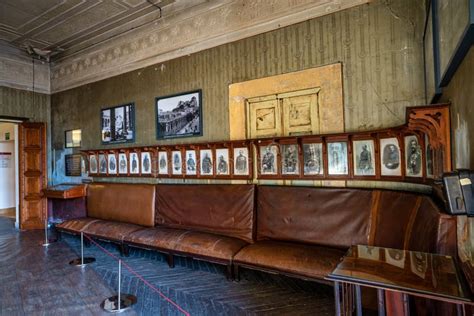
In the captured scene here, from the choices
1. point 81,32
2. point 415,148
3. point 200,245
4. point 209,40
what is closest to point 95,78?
point 81,32

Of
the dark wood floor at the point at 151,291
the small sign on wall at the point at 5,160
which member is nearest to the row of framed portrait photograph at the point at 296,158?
the dark wood floor at the point at 151,291

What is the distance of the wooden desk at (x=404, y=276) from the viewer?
1285 mm

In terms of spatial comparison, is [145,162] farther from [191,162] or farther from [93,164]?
[93,164]

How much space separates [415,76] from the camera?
9.89 ft

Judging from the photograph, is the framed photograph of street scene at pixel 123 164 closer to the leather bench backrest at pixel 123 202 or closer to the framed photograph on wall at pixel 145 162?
Result: the leather bench backrest at pixel 123 202

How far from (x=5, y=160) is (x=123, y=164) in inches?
276

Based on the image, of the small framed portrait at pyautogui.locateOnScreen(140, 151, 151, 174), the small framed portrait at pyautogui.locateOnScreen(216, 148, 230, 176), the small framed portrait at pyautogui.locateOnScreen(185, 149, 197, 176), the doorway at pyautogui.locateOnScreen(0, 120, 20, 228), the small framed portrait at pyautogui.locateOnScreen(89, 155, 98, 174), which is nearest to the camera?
the small framed portrait at pyautogui.locateOnScreen(216, 148, 230, 176)

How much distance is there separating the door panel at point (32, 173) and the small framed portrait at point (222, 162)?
16.8 ft

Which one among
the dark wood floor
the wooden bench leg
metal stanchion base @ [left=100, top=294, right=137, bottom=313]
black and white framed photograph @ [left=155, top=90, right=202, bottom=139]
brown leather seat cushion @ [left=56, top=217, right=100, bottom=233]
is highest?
black and white framed photograph @ [left=155, top=90, right=202, bottom=139]

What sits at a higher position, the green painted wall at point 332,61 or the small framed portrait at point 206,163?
the green painted wall at point 332,61

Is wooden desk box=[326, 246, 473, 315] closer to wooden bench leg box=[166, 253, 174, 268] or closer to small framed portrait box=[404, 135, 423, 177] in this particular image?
small framed portrait box=[404, 135, 423, 177]

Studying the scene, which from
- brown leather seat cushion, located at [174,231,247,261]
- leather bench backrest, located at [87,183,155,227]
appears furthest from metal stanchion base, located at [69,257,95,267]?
brown leather seat cushion, located at [174,231,247,261]

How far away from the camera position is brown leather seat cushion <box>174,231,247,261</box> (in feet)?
11.2

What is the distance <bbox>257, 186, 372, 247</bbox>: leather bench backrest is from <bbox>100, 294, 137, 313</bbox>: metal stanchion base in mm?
1706
